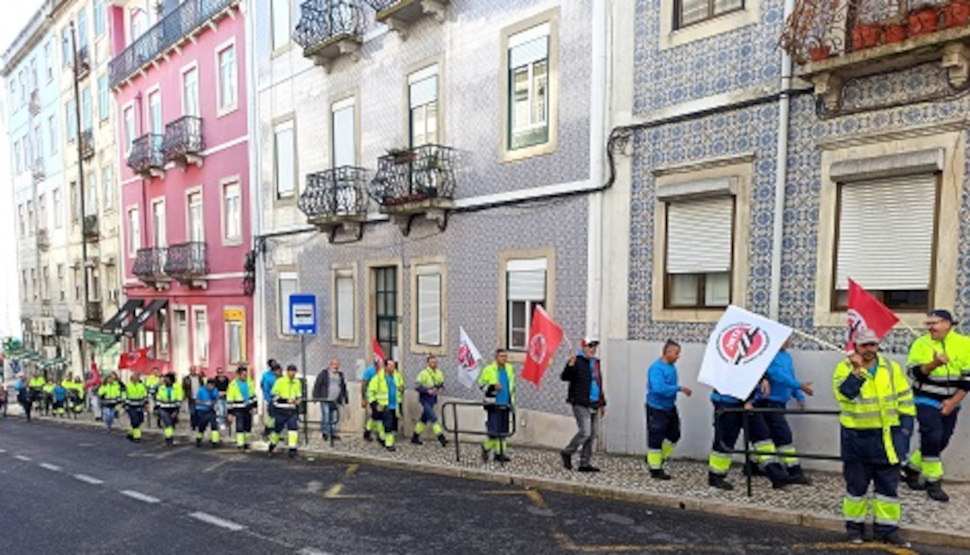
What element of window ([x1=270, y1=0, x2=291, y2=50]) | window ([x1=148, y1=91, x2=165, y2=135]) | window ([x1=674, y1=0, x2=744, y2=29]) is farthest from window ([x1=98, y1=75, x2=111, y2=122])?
window ([x1=674, y1=0, x2=744, y2=29])

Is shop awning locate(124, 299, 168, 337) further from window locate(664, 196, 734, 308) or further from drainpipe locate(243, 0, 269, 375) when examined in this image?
window locate(664, 196, 734, 308)

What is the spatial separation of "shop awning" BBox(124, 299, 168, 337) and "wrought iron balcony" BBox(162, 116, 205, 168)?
5465 millimetres

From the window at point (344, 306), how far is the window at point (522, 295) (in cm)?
501

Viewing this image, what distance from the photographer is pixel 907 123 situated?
652 cm

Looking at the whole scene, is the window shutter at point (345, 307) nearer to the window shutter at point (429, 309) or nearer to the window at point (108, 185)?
the window shutter at point (429, 309)

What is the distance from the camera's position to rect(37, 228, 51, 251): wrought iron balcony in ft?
105

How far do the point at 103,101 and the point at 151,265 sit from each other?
9.29 m

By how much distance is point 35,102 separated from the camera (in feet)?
107

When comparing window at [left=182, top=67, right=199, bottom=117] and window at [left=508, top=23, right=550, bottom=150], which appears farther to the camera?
window at [left=182, top=67, right=199, bottom=117]

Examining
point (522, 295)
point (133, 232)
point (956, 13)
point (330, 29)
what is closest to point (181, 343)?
point (133, 232)

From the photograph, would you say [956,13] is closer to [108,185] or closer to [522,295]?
[522,295]

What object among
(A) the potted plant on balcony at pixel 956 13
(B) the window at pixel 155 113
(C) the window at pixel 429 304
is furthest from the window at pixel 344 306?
(A) the potted plant on balcony at pixel 956 13

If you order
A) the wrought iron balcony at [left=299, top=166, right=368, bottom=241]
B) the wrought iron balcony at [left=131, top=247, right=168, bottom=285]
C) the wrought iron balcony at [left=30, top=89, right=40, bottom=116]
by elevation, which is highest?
the wrought iron balcony at [left=30, top=89, right=40, bottom=116]

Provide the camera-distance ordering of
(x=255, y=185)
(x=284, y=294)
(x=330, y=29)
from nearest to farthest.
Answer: (x=330, y=29), (x=284, y=294), (x=255, y=185)
